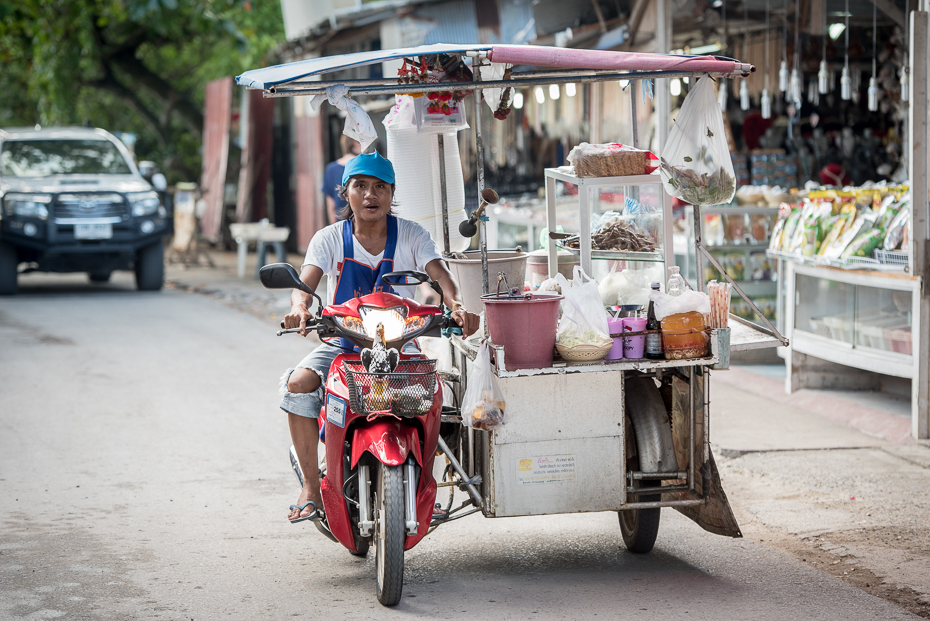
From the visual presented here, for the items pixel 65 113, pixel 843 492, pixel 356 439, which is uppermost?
pixel 65 113

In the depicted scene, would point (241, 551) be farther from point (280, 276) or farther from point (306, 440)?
point (280, 276)

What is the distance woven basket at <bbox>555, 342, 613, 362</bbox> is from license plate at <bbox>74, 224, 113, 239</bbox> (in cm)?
1085

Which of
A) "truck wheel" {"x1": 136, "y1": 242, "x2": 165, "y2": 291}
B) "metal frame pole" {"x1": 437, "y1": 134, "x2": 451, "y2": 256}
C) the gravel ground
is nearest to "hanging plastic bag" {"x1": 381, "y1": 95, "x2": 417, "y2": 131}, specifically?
"metal frame pole" {"x1": 437, "y1": 134, "x2": 451, "y2": 256}

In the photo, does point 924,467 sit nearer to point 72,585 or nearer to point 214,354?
point 72,585

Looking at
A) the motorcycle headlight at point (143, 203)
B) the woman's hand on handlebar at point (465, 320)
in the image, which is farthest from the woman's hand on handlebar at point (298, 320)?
the motorcycle headlight at point (143, 203)

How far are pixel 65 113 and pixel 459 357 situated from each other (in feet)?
62.4

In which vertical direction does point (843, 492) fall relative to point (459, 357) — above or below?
below

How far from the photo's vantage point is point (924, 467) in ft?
18.8

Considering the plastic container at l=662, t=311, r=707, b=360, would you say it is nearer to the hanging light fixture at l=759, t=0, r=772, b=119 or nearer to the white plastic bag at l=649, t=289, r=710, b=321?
the white plastic bag at l=649, t=289, r=710, b=321

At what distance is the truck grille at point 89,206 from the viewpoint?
43.9 feet

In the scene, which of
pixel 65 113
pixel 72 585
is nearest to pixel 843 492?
pixel 72 585

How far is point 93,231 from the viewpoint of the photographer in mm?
13500

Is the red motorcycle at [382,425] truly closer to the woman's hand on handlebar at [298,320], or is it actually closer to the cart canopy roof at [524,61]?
the woman's hand on handlebar at [298,320]

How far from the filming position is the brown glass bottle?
4.14 metres
